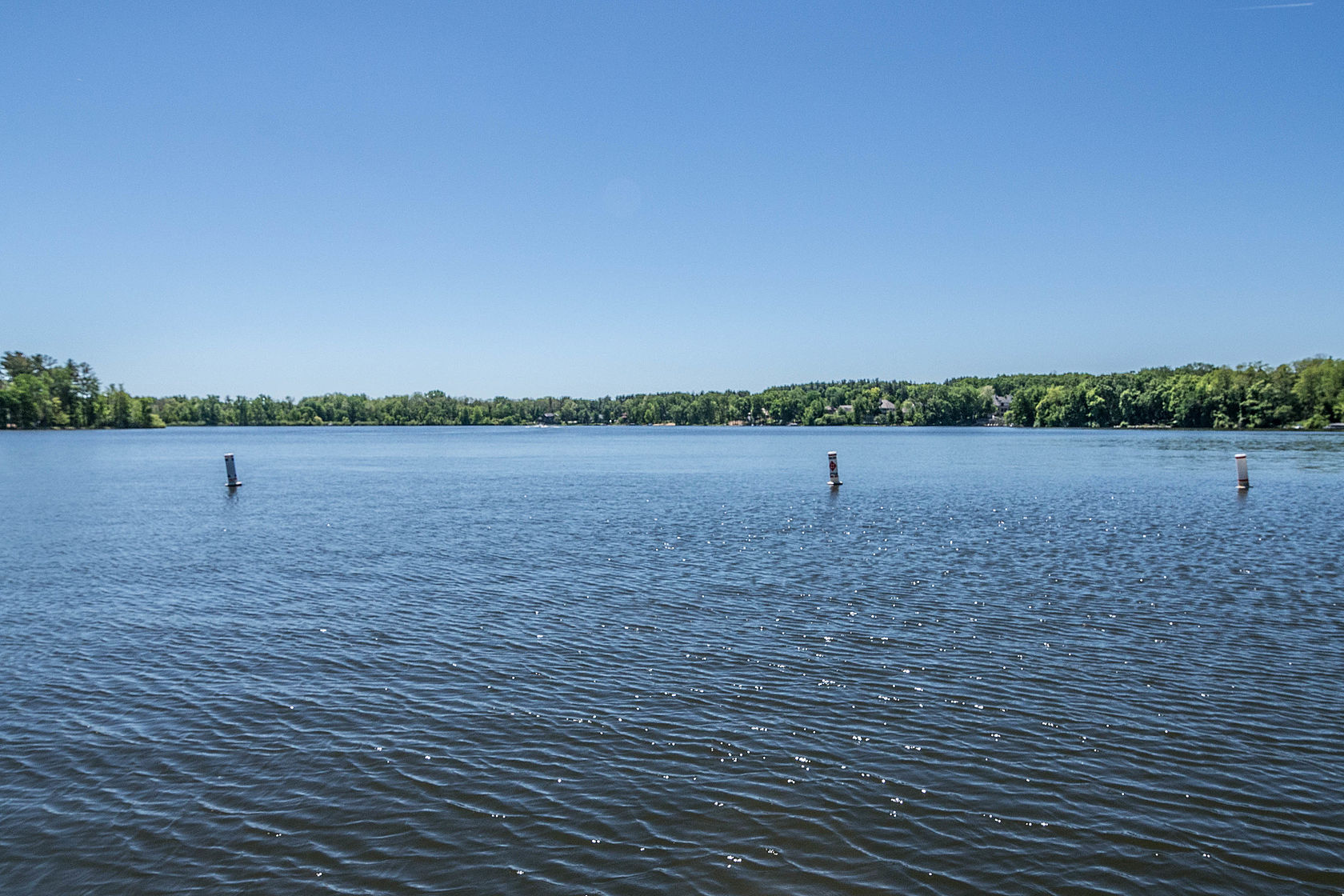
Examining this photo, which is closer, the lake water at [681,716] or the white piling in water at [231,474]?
the lake water at [681,716]

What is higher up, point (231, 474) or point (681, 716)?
point (231, 474)

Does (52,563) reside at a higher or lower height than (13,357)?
lower

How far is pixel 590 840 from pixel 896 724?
4104 millimetres

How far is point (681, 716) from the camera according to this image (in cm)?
941

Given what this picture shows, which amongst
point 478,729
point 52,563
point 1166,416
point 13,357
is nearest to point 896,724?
point 478,729

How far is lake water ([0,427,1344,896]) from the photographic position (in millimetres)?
6324

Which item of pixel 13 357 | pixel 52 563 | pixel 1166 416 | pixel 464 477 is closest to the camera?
pixel 52 563

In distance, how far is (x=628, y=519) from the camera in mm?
29062

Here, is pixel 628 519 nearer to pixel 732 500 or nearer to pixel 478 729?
pixel 732 500

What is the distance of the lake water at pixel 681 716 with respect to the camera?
20.7 feet

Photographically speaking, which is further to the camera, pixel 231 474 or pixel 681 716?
pixel 231 474

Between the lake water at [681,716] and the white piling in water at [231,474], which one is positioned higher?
the white piling in water at [231,474]

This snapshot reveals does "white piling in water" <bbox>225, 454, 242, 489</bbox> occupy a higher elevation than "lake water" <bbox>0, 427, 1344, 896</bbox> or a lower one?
higher

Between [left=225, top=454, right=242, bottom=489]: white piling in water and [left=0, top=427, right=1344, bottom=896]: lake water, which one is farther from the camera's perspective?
[left=225, top=454, right=242, bottom=489]: white piling in water
